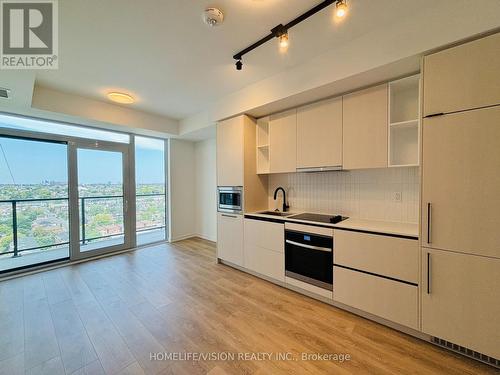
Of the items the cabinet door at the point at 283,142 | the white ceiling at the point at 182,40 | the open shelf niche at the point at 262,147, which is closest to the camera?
the white ceiling at the point at 182,40

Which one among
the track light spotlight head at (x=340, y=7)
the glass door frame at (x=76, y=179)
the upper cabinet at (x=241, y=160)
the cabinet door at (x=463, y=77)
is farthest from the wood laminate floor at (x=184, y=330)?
the track light spotlight head at (x=340, y=7)

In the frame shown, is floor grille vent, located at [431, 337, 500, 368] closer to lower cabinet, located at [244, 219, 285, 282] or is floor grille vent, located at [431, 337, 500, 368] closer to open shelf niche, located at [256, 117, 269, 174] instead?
lower cabinet, located at [244, 219, 285, 282]

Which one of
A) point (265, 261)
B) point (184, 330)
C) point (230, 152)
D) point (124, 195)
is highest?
point (230, 152)

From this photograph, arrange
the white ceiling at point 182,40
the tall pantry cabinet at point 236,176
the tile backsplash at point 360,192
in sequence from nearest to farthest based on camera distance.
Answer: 1. the white ceiling at point 182,40
2. the tile backsplash at point 360,192
3. the tall pantry cabinet at point 236,176

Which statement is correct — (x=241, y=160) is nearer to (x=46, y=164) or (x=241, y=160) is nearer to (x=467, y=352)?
(x=467, y=352)

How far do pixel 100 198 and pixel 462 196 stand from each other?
5.23 metres

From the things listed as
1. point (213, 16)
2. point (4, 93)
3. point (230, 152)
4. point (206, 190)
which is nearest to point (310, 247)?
point (230, 152)

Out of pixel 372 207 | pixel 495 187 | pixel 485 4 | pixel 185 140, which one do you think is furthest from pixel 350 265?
pixel 185 140

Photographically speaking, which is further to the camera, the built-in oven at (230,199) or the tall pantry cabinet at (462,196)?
the built-in oven at (230,199)

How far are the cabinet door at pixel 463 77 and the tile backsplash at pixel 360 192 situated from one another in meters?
0.83

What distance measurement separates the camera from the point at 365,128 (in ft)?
7.41

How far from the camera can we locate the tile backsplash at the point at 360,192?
2.29 m

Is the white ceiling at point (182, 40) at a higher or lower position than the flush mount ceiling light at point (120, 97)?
higher

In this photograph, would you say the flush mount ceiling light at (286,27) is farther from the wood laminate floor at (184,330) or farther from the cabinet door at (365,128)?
the wood laminate floor at (184,330)
